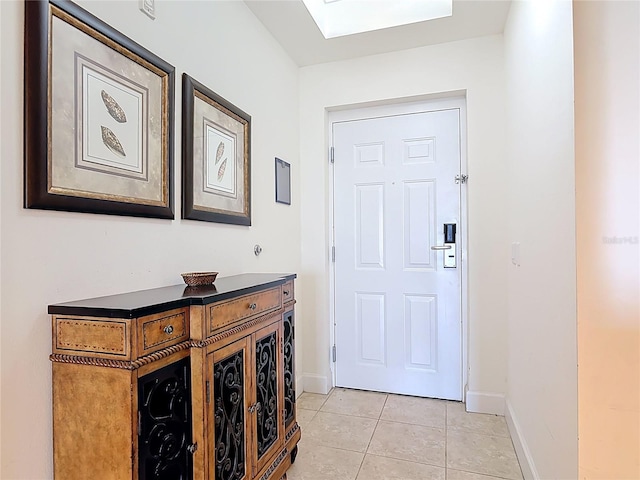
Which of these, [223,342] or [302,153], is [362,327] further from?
[223,342]

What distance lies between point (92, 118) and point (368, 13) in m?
1.94

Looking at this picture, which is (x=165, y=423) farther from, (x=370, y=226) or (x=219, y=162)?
(x=370, y=226)

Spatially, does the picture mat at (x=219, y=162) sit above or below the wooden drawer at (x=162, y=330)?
above

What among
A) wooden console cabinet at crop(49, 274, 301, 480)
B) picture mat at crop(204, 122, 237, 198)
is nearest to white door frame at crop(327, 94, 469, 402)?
picture mat at crop(204, 122, 237, 198)

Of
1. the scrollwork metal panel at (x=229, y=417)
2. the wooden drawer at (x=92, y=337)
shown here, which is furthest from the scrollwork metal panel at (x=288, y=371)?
the wooden drawer at (x=92, y=337)

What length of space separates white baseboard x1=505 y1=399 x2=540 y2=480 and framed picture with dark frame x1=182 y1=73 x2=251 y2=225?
1.77 metres

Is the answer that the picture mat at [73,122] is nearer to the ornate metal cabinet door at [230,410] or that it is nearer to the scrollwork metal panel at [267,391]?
the ornate metal cabinet door at [230,410]

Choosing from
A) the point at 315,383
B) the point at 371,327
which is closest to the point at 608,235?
the point at 371,327

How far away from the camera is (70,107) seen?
1113 millimetres

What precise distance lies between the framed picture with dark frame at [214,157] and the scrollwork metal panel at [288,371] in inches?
23.3

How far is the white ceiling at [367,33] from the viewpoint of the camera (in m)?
2.18

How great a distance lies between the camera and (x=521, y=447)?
1.88m

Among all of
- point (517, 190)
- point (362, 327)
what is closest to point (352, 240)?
point (362, 327)

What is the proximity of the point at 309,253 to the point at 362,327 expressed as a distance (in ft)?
2.24
